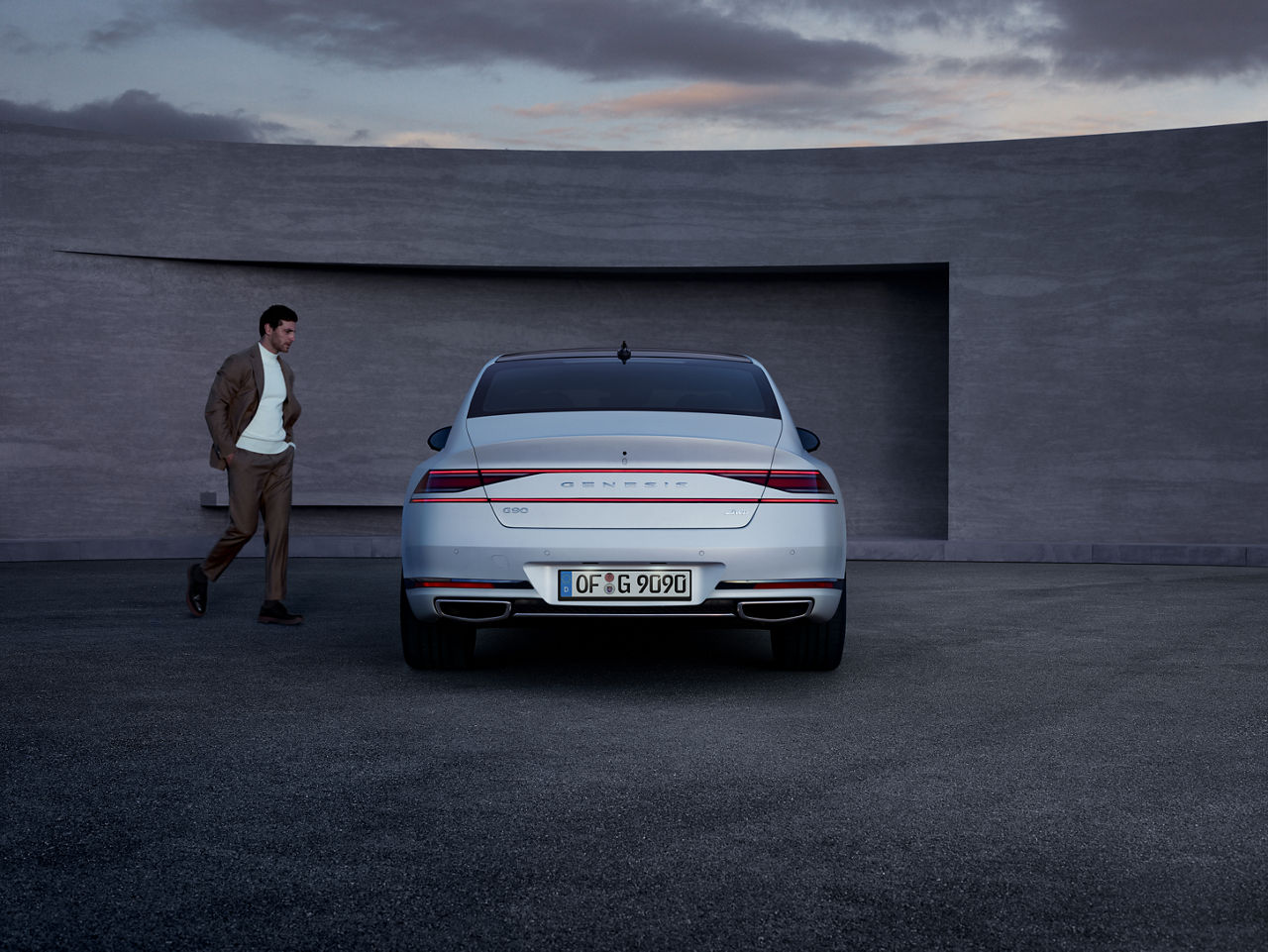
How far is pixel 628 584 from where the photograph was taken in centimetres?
498

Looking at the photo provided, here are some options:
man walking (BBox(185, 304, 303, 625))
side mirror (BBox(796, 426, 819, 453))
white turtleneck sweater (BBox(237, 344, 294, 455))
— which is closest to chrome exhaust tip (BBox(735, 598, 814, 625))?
side mirror (BBox(796, 426, 819, 453))

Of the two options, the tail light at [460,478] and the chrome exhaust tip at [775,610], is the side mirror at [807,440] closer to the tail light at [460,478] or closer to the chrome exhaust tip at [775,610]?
the chrome exhaust tip at [775,610]

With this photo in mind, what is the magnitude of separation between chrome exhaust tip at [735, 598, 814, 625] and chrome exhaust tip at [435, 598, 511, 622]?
0.94m

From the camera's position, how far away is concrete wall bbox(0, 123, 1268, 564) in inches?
578

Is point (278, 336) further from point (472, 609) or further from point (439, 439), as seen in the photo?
point (472, 609)

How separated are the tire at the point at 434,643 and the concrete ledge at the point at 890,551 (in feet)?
28.4

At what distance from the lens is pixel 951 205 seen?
50.6 feet

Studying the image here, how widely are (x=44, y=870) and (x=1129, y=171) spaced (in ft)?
47.9

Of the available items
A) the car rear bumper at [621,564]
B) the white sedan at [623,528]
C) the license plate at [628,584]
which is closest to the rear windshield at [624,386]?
the white sedan at [623,528]

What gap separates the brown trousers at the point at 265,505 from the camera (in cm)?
779

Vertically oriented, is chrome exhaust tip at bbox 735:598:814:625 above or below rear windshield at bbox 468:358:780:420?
below

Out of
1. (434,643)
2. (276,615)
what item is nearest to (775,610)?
(434,643)

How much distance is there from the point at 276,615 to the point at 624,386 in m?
3.14

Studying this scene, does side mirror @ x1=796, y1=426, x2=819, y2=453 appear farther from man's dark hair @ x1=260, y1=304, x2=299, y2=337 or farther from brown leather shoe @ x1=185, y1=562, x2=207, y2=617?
brown leather shoe @ x1=185, y1=562, x2=207, y2=617
